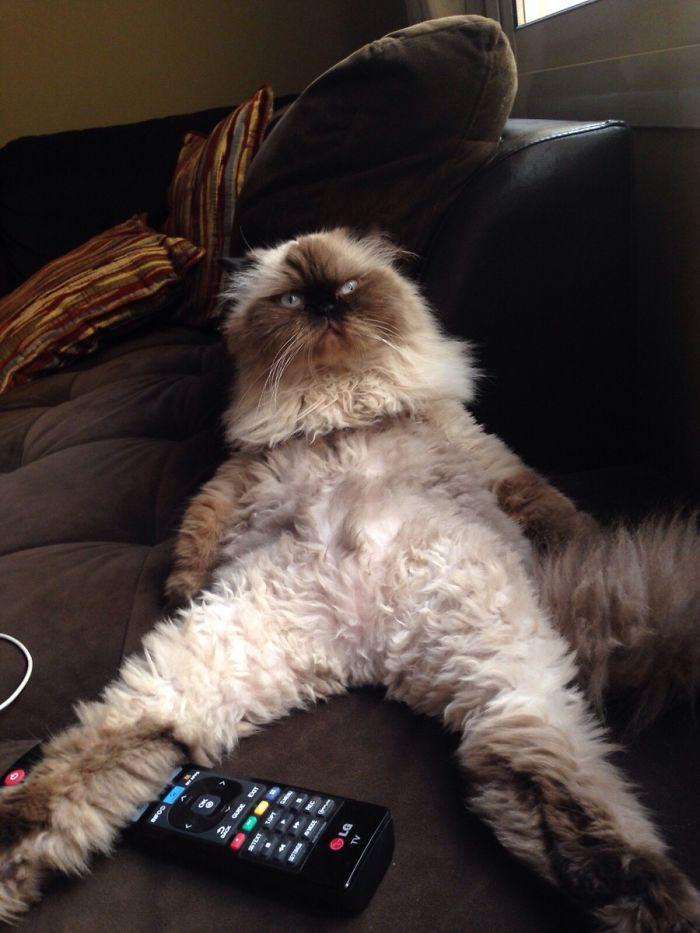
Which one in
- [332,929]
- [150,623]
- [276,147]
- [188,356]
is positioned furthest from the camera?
[188,356]

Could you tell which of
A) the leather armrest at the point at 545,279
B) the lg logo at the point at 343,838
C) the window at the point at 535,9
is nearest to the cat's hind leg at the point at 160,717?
the lg logo at the point at 343,838

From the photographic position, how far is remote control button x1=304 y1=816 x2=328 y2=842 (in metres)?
0.63

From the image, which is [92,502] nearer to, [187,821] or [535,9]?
[187,821]

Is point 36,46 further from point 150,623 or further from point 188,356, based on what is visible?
point 150,623

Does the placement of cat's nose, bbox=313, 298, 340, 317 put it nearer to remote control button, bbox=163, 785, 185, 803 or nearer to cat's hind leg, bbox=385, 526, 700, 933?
cat's hind leg, bbox=385, 526, 700, 933

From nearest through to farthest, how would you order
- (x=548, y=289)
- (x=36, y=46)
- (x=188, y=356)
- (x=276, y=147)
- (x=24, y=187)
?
(x=548, y=289), (x=276, y=147), (x=188, y=356), (x=24, y=187), (x=36, y=46)

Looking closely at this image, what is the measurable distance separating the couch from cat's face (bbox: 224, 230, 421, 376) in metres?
0.09

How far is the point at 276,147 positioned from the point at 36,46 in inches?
95.6

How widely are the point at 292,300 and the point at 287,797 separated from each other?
737mm

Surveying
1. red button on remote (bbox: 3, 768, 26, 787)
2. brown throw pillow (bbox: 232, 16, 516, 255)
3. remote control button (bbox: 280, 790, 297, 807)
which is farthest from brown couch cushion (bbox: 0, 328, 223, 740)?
brown throw pillow (bbox: 232, 16, 516, 255)

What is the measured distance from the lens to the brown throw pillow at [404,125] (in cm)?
116

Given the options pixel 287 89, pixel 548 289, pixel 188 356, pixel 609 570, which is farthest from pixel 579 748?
pixel 287 89

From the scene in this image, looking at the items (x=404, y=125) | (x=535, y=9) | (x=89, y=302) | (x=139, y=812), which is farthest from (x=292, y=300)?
(x=535, y=9)

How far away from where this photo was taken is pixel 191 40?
10.5ft
